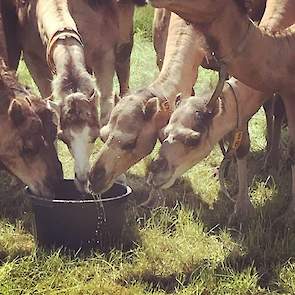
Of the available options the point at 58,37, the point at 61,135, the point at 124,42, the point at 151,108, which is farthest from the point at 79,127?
the point at 124,42

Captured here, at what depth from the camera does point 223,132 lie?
4.87 metres

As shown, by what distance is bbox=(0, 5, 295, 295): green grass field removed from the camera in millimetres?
4281

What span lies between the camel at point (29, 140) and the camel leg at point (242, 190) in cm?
121

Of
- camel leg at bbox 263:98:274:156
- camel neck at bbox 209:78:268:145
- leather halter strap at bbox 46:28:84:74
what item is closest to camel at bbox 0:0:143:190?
leather halter strap at bbox 46:28:84:74

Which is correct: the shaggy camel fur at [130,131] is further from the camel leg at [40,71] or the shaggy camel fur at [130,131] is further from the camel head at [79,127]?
the camel leg at [40,71]

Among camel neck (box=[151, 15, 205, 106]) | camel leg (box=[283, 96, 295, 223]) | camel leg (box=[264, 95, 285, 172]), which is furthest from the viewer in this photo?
camel leg (box=[264, 95, 285, 172])

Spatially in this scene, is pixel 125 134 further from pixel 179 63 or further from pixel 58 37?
pixel 58 37

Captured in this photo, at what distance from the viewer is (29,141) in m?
4.73

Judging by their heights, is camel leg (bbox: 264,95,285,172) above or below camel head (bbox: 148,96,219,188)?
below

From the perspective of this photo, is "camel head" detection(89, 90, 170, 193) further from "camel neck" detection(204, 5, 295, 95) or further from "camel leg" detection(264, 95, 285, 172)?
"camel leg" detection(264, 95, 285, 172)

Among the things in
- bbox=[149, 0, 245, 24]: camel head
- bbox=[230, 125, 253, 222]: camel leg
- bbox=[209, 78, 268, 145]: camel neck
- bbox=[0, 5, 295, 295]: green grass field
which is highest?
bbox=[149, 0, 245, 24]: camel head

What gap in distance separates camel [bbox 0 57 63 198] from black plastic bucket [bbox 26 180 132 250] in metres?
0.14

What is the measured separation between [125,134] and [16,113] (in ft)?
2.17

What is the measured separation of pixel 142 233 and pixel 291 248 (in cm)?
92
